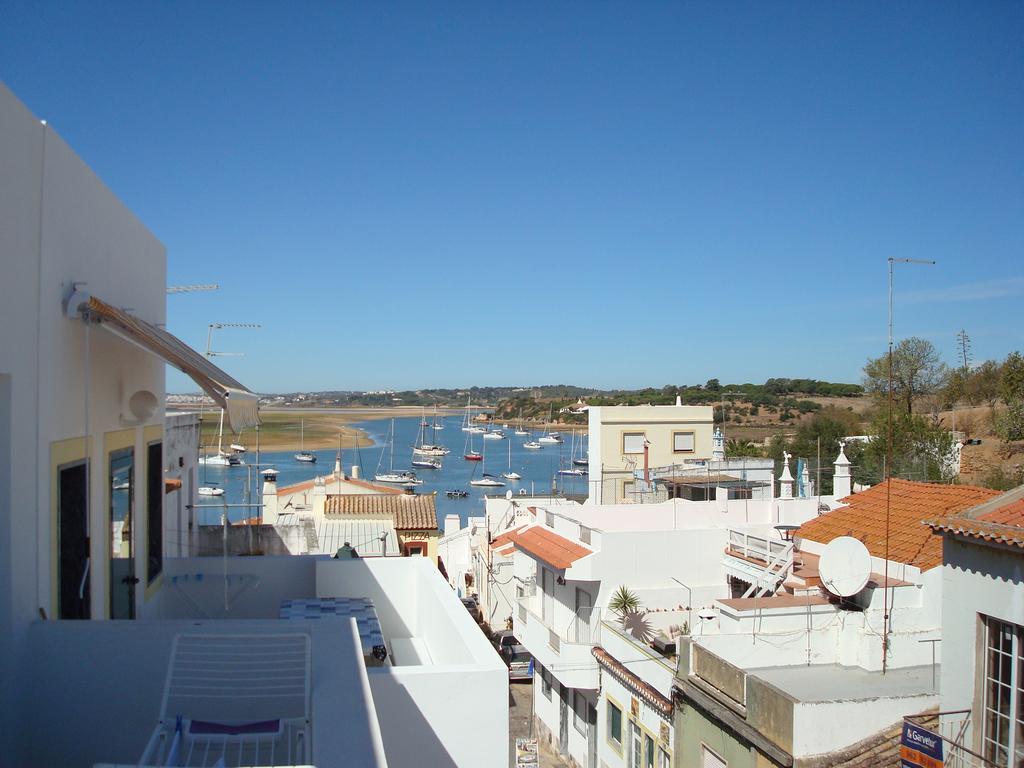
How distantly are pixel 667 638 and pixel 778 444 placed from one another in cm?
3675

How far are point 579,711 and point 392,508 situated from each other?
805cm

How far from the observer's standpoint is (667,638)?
→ 14633 mm

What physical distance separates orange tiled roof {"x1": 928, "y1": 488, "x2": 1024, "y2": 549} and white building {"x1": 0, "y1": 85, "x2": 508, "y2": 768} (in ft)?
Answer: 15.6

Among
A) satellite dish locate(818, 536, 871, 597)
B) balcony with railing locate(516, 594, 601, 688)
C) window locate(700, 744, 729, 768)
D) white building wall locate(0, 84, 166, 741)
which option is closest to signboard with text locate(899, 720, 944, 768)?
window locate(700, 744, 729, 768)

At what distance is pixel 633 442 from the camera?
1332 inches

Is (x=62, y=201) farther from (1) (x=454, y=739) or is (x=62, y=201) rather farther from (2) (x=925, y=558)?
(2) (x=925, y=558)

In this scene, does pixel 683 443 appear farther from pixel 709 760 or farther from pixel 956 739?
pixel 956 739

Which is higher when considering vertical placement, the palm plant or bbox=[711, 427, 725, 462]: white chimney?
bbox=[711, 427, 725, 462]: white chimney

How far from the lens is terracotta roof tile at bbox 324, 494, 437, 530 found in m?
21.8

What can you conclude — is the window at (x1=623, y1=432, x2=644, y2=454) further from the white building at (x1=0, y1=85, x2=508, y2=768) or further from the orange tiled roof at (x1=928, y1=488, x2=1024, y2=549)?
the white building at (x1=0, y1=85, x2=508, y2=768)

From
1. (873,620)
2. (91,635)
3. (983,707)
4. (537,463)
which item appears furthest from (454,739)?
(537,463)

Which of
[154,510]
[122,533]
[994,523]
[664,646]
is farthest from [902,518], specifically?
[122,533]

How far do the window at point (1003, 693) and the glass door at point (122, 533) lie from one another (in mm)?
7360

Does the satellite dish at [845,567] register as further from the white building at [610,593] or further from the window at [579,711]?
the window at [579,711]
